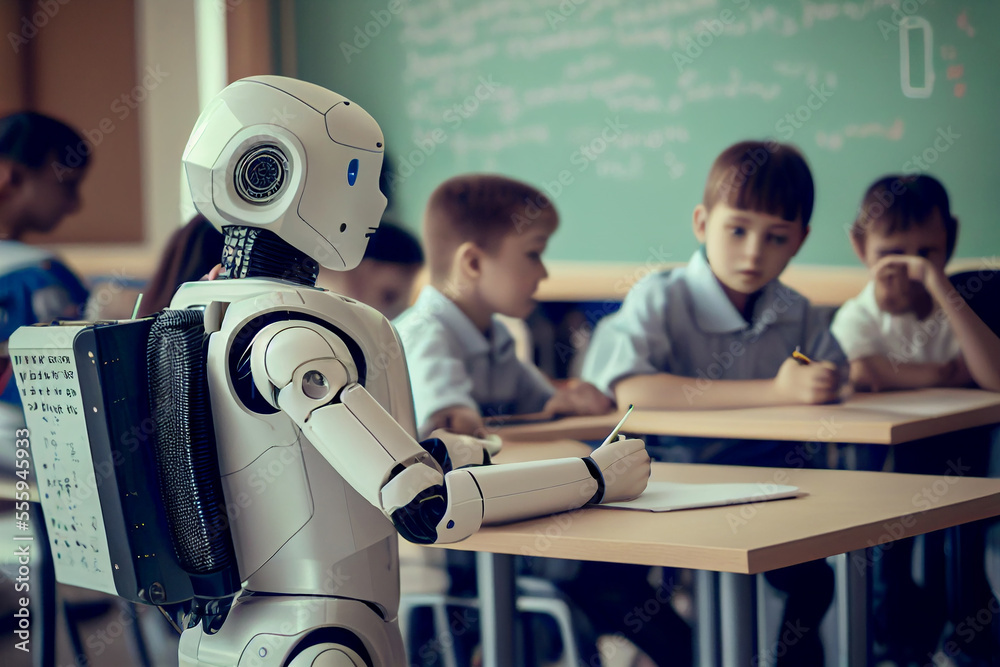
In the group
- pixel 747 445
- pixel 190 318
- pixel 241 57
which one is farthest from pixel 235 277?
pixel 241 57

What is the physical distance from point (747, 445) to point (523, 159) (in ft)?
3.79

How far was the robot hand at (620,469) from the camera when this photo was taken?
117cm

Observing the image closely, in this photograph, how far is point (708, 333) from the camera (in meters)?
2.65

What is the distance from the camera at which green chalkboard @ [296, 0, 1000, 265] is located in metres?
2.49

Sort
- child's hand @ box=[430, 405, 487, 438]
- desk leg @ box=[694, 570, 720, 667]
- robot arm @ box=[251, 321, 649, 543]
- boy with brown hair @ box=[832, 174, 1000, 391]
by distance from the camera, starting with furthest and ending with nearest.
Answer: boy with brown hair @ box=[832, 174, 1000, 391], child's hand @ box=[430, 405, 487, 438], desk leg @ box=[694, 570, 720, 667], robot arm @ box=[251, 321, 649, 543]

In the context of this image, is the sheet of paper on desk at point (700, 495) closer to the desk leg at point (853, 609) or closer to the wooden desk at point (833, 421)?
the desk leg at point (853, 609)

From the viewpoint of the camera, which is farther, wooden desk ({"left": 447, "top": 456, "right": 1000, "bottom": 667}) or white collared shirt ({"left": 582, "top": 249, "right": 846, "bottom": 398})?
white collared shirt ({"left": 582, "top": 249, "right": 846, "bottom": 398})

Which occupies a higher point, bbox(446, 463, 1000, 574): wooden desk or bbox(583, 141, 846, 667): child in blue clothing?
bbox(583, 141, 846, 667): child in blue clothing

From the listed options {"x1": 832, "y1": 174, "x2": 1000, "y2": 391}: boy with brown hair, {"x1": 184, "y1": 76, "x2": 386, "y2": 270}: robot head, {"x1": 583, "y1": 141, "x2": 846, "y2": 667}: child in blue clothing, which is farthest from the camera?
{"x1": 583, "y1": 141, "x2": 846, "y2": 667}: child in blue clothing

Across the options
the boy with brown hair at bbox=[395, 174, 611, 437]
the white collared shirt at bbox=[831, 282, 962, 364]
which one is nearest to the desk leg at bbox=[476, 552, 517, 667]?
the boy with brown hair at bbox=[395, 174, 611, 437]

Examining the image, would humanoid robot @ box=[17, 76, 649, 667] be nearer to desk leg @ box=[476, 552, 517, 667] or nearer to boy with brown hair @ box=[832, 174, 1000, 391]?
desk leg @ box=[476, 552, 517, 667]

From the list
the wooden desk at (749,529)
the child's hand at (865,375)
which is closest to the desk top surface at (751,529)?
the wooden desk at (749,529)

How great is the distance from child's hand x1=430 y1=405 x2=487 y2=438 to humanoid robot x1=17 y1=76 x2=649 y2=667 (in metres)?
1.17

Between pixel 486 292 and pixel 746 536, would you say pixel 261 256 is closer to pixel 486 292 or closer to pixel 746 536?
pixel 746 536
